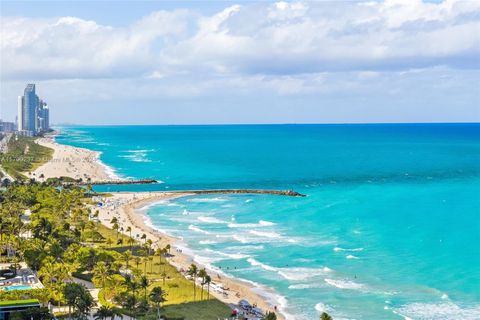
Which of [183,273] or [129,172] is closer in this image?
[183,273]

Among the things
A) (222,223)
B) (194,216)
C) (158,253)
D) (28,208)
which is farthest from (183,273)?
(28,208)

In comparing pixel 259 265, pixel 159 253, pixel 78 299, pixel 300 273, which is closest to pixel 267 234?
pixel 259 265

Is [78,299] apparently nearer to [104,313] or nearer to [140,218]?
[104,313]

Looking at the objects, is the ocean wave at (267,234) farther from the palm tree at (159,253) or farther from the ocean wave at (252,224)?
the palm tree at (159,253)

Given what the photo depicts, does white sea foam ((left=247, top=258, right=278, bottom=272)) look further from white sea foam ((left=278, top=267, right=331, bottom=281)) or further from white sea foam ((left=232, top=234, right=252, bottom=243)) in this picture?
white sea foam ((left=232, top=234, right=252, bottom=243))

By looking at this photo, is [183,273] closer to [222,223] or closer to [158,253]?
[158,253]

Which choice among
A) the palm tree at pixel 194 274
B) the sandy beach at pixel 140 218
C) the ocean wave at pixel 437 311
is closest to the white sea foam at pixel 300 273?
the sandy beach at pixel 140 218
